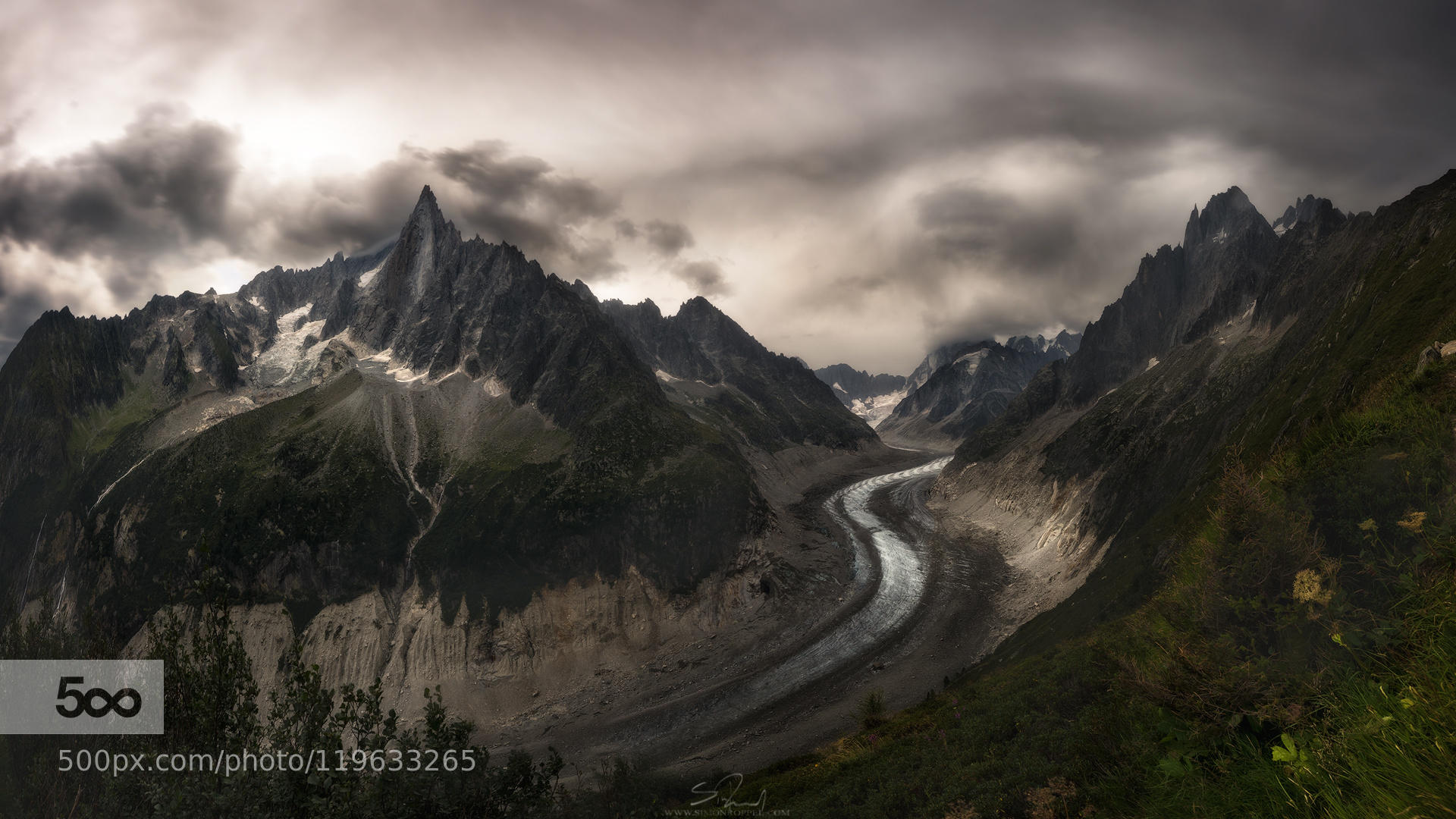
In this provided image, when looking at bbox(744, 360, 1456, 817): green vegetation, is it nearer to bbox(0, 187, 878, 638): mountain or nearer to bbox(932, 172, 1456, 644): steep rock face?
bbox(932, 172, 1456, 644): steep rock face

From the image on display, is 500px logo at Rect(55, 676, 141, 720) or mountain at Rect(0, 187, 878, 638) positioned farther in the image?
mountain at Rect(0, 187, 878, 638)

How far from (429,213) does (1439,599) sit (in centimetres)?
22249

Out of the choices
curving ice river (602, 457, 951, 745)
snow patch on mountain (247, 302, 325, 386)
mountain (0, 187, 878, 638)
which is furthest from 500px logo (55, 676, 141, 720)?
snow patch on mountain (247, 302, 325, 386)

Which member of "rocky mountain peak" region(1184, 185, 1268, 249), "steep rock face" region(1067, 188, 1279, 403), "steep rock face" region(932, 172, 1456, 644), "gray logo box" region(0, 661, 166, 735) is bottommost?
"gray logo box" region(0, 661, 166, 735)

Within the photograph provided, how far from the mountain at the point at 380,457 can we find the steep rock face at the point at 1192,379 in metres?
53.3

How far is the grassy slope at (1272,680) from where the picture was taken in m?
5.92

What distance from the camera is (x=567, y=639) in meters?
80.6

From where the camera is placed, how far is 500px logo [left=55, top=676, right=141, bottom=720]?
20.8 m

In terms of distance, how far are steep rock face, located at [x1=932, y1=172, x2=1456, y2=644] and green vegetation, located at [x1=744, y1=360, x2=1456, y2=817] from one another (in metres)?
7.92

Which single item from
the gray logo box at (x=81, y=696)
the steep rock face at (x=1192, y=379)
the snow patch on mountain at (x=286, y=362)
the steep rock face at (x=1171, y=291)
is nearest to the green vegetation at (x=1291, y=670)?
the steep rock face at (x=1192, y=379)

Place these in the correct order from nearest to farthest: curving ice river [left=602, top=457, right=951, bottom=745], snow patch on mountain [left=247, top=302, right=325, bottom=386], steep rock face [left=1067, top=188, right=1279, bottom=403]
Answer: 1. curving ice river [left=602, top=457, right=951, bottom=745]
2. steep rock face [left=1067, top=188, right=1279, bottom=403]
3. snow patch on mountain [left=247, top=302, right=325, bottom=386]
